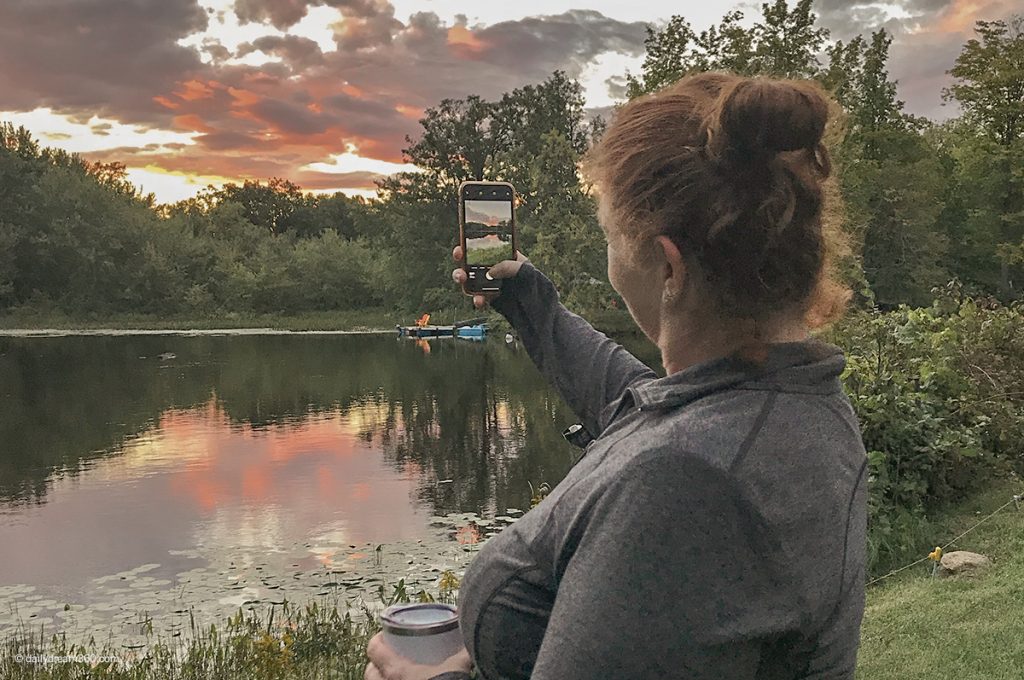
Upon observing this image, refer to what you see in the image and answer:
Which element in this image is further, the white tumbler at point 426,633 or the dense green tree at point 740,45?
the dense green tree at point 740,45

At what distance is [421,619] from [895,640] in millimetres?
3448

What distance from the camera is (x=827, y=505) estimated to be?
104 centimetres

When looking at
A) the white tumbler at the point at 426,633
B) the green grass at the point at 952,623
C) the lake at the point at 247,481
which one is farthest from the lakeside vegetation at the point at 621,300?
the lake at the point at 247,481

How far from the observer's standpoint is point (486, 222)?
2180 millimetres

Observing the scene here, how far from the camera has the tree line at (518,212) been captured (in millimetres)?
27969

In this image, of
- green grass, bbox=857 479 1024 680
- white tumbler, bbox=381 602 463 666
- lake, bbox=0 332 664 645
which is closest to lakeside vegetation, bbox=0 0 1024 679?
green grass, bbox=857 479 1024 680

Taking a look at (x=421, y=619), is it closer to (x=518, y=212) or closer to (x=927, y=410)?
(x=927, y=410)

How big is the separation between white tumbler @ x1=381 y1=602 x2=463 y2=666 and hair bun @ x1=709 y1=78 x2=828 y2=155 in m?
0.69

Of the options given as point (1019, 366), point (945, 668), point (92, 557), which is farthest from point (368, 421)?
point (945, 668)

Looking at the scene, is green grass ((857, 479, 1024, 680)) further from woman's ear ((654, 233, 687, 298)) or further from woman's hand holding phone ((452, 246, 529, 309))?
woman's ear ((654, 233, 687, 298))

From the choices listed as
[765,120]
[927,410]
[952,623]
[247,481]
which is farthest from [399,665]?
[247,481]

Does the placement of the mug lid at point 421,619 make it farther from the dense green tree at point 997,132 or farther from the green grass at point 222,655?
the dense green tree at point 997,132

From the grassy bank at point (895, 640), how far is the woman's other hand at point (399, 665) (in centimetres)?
307

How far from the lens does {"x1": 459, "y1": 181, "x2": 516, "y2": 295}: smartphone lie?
2031 mm
